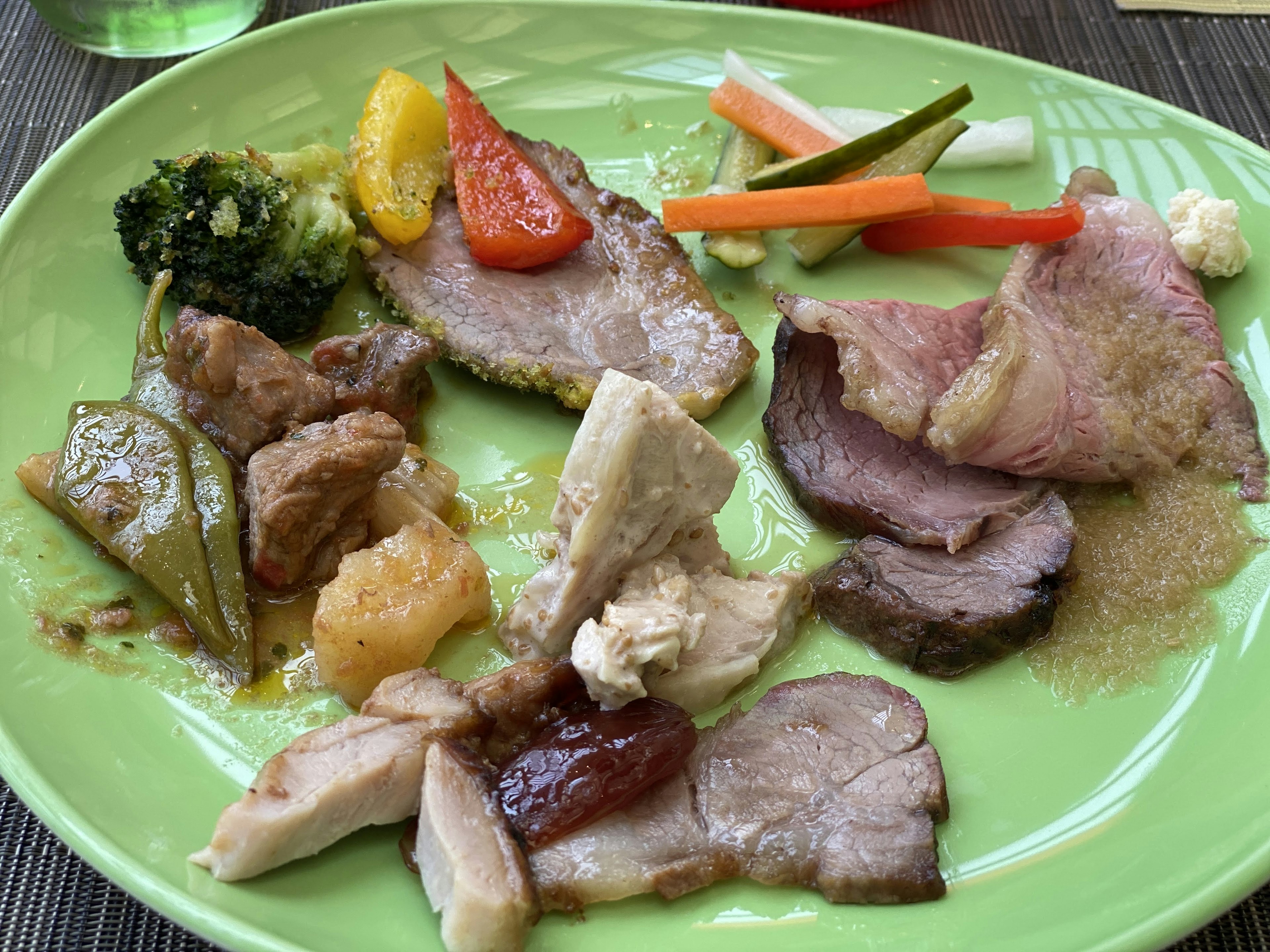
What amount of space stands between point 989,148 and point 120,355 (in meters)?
3.72

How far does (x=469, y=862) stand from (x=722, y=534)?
1.53 metres

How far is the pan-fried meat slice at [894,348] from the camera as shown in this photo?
138 inches

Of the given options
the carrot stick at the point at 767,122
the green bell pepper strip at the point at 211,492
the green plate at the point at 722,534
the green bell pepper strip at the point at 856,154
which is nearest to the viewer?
the green plate at the point at 722,534

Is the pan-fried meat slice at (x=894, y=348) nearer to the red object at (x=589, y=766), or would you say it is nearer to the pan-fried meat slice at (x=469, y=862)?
the red object at (x=589, y=766)

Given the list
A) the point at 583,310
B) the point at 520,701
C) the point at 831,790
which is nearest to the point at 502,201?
the point at 583,310

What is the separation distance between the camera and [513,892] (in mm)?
2438

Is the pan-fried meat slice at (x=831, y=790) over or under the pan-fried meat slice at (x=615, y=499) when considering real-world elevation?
under

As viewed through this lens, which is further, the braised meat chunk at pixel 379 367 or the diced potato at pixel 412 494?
the braised meat chunk at pixel 379 367

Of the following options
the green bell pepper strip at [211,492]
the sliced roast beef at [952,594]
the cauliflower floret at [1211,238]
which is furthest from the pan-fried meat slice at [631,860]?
the cauliflower floret at [1211,238]

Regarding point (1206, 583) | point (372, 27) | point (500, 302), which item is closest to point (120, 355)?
point (500, 302)

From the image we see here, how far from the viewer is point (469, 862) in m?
2.46

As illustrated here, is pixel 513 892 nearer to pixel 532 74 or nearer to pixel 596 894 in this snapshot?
pixel 596 894

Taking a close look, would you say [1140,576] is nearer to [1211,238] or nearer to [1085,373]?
[1085,373]

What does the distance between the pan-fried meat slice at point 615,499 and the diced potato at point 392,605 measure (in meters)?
0.19
